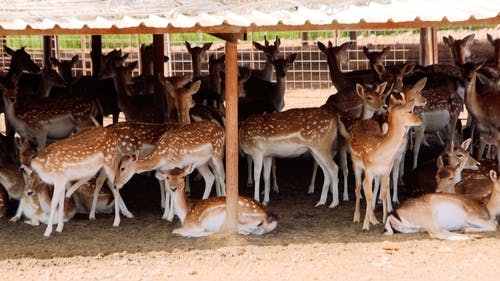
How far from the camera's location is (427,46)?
16766mm

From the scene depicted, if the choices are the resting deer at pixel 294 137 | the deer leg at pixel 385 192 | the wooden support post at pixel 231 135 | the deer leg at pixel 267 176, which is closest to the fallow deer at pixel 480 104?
the resting deer at pixel 294 137

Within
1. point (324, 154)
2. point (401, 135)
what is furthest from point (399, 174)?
point (401, 135)

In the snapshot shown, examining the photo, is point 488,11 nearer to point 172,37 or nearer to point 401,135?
point 401,135

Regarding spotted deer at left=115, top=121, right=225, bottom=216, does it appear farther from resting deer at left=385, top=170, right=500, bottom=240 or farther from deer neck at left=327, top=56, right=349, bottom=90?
deer neck at left=327, top=56, right=349, bottom=90

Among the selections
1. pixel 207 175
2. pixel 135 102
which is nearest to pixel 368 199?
pixel 207 175

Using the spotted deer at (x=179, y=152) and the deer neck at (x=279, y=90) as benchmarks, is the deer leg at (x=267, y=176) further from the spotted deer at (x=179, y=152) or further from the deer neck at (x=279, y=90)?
the deer neck at (x=279, y=90)

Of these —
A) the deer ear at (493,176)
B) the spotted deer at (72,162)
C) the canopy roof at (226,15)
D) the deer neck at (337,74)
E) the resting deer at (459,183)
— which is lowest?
the resting deer at (459,183)

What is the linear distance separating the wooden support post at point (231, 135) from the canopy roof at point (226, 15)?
0.44 meters

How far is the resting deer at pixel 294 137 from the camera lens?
1030 cm

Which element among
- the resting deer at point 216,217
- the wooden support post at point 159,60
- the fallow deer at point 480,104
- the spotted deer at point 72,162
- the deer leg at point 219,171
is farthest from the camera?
the wooden support post at point 159,60

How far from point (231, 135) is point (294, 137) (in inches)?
57.8

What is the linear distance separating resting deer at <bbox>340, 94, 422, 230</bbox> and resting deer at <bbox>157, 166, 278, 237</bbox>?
0.90 metres

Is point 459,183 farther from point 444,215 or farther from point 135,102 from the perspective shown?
point 135,102

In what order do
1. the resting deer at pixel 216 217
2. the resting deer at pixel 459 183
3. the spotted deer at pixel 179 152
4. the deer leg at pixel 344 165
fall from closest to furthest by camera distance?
1. the resting deer at pixel 216 217
2. the spotted deer at pixel 179 152
3. the resting deer at pixel 459 183
4. the deer leg at pixel 344 165
